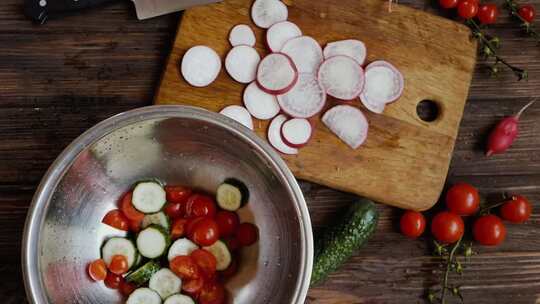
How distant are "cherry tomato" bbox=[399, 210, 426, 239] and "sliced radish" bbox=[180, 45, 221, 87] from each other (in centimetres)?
85

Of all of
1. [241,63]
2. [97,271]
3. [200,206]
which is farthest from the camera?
[241,63]

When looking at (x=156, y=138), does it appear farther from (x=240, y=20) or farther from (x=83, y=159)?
(x=240, y=20)

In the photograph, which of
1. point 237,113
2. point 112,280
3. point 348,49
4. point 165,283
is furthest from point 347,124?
point 112,280

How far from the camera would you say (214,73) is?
7.64 ft

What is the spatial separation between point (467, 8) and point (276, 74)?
736mm

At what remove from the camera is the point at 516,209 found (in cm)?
238

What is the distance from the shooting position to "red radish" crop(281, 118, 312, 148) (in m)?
2.31

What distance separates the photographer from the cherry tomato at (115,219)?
2209 mm

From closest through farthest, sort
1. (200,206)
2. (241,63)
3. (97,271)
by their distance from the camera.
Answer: (97,271) → (200,206) → (241,63)

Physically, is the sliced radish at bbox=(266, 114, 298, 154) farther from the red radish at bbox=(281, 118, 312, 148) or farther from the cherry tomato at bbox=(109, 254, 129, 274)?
the cherry tomato at bbox=(109, 254, 129, 274)

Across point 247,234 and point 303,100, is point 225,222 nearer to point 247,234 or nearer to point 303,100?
point 247,234

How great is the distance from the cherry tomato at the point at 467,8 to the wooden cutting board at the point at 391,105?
0.04m

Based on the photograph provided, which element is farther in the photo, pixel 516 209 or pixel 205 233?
pixel 516 209

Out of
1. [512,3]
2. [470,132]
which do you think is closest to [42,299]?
[470,132]
